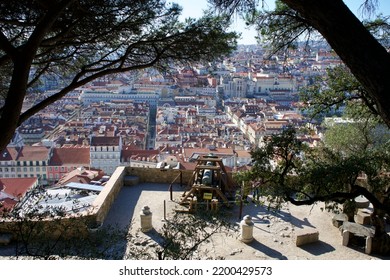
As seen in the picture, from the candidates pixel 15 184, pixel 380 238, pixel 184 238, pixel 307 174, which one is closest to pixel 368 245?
pixel 380 238

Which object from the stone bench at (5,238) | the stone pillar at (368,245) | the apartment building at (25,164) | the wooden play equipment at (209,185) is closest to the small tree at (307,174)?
the stone pillar at (368,245)

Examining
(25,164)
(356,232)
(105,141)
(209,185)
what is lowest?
(25,164)

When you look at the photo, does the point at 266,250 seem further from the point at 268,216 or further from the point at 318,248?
the point at 268,216

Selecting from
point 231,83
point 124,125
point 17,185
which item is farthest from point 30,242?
point 231,83

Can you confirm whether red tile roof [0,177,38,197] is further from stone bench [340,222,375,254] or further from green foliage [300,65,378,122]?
green foliage [300,65,378,122]

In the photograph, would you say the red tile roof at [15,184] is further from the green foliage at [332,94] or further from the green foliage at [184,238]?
the green foliage at [184,238]

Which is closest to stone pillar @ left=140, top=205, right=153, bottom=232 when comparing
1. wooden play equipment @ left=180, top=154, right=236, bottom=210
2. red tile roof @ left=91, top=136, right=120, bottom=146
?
wooden play equipment @ left=180, top=154, right=236, bottom=210
